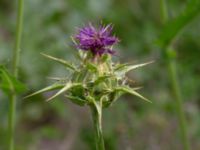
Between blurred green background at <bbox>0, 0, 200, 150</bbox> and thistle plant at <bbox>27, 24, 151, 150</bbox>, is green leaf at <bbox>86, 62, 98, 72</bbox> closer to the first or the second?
thistle plant at <bbox>27, 24, 151, 150</bbox>

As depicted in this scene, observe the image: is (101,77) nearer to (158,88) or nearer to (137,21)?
(158,88)

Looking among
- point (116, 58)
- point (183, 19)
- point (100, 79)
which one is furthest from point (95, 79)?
point (116, 58)

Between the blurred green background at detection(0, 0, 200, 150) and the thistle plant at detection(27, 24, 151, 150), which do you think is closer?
the thistle plant at detection(27, 24, 151, 150)

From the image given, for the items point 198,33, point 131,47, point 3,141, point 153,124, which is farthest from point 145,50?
point 3,141

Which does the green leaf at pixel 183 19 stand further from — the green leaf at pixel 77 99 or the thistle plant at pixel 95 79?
the green leaf at pixel 77 99

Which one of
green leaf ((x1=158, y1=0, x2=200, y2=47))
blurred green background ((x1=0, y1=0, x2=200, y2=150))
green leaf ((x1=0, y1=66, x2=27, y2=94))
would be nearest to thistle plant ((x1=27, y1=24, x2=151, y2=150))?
green leaf ((x1=0, y1=66, x2=27, y2=94))

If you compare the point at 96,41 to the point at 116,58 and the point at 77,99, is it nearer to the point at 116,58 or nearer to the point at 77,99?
the point at 77,99
